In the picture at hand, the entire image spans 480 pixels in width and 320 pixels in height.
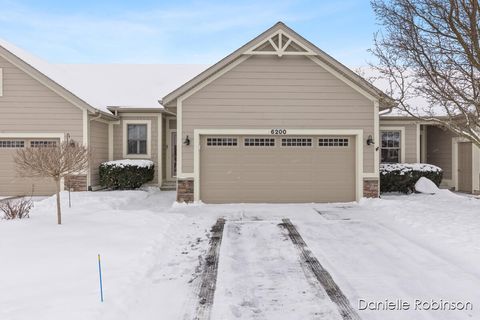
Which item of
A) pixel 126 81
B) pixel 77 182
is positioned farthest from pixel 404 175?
pixel 126 81

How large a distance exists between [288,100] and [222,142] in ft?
8.79

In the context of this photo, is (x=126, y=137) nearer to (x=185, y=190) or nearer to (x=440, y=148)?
(x=185, y=190)

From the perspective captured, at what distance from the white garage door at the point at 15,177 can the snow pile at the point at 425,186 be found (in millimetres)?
14401

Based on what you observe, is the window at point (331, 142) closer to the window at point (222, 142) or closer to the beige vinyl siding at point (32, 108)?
the window at point (222, 142)

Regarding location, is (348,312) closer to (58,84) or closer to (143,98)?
(58,84)

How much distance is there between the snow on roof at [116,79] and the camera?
611 inches

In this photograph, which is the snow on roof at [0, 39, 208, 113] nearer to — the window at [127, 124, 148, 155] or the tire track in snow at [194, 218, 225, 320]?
the window at [127, 124, 148, 155]

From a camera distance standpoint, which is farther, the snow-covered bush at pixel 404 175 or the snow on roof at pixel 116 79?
the snow on roof at pixel 116 79

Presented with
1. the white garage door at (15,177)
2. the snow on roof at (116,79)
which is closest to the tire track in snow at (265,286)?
the white garage door at (15,177)

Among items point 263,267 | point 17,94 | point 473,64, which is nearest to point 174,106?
point 17,94

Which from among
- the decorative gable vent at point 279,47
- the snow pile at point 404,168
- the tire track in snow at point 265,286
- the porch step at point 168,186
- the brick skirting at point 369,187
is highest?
the decorative gable vent at point 279,47

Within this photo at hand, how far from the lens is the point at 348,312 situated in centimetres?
421

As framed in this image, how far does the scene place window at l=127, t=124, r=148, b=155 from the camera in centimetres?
1711

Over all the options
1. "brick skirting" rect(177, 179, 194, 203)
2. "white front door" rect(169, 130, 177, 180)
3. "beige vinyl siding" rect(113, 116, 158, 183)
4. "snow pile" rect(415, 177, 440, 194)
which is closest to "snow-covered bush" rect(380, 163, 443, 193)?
"snow pile" rect(415, 177, 440, 194)
